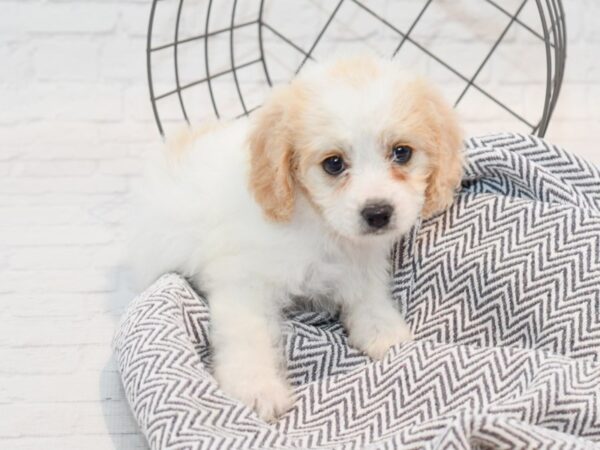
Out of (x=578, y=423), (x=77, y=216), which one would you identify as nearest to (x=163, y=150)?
(x=77, y=216)

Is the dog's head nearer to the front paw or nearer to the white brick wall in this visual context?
the front paw

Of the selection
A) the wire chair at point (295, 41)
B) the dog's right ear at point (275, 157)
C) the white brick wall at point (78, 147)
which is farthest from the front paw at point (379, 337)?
the wire chair at point (295, 41)

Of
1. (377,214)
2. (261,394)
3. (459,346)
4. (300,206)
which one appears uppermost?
(377,214)

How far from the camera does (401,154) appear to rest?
2.13m

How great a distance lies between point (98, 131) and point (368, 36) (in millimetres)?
1111

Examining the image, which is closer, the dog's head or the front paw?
the dog's head

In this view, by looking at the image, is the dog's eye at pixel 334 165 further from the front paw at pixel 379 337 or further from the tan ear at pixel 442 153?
the front paw at pixel 379 337

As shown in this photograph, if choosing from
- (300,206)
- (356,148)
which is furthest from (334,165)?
(300,206)

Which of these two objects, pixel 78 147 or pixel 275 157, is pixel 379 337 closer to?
pixel 275 157

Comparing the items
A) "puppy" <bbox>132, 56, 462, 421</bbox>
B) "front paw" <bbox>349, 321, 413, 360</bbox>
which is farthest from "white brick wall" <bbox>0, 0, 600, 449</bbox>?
"front paw" <bbox>349, 321, 413, 360</bbox>

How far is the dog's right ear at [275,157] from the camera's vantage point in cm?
213

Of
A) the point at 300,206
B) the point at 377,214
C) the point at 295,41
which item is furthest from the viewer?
the point at 295,41

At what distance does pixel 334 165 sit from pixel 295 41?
155cm

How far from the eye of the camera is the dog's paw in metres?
2.09
